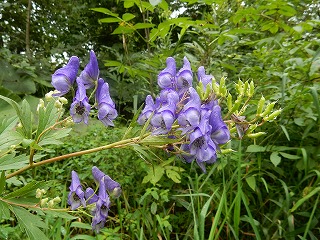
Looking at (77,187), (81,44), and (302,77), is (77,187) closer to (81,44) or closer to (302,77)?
(302,77)

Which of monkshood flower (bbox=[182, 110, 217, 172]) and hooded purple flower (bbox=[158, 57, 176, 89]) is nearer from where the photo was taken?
monkshood flower (bbox=[182, 110, 217, 172])

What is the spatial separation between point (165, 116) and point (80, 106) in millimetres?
174

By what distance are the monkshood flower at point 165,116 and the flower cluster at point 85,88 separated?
0.11m

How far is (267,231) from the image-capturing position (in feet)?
5.25

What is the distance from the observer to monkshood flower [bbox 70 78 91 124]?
0.71 m

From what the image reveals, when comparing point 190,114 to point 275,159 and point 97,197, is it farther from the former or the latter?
point 275,159

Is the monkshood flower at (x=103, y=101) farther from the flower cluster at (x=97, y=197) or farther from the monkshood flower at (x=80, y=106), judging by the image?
the flower cluster at (x=97, y=197)

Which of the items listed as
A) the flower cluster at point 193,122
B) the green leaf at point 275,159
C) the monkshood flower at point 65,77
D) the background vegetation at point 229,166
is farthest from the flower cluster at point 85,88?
the green leaf at point 275,159

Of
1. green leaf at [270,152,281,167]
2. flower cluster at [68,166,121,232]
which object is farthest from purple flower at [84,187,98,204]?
green leaf at [270,152,281,167]

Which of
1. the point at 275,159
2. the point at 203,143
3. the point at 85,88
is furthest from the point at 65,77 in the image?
the point at 275,159

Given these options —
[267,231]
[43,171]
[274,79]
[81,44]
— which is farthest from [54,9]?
[267,231]

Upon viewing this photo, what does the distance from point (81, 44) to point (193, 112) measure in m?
3.46

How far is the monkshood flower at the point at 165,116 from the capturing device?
2.19ft

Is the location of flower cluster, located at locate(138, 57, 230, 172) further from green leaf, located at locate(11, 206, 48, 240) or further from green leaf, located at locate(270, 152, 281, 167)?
green leaf, located at locate(270, 152, 281, 167)
